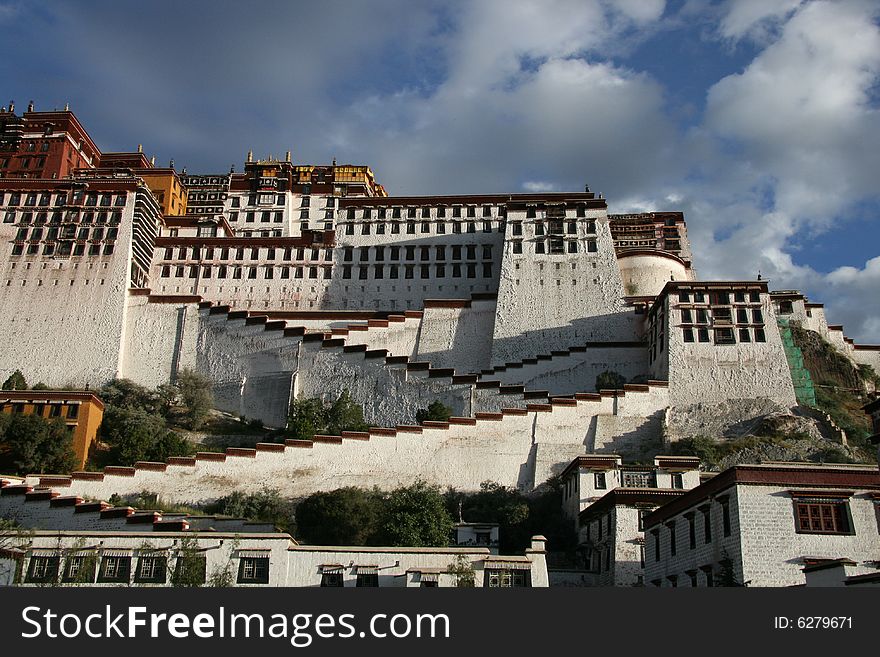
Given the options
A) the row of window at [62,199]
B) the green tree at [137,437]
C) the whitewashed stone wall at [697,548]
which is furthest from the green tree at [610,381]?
the row of window at [62,199]

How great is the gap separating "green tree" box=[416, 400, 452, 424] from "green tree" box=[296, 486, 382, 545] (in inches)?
283

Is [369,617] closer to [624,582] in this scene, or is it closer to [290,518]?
[624,582]

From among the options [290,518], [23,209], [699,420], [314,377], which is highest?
[23,209]

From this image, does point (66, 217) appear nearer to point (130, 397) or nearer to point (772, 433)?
point (130, 397)

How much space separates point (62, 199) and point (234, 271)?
12.0 meters

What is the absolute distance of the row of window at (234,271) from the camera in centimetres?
6469

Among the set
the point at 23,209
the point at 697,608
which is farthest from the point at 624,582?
the point at 23,209

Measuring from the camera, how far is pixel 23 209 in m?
62.8

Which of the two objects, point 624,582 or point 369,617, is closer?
point 369,617

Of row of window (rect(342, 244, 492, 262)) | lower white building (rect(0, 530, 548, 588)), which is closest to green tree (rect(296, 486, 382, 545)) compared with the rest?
lower white building (rect(0, 530, 548, 588))

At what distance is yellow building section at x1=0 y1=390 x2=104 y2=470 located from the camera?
1797 inches

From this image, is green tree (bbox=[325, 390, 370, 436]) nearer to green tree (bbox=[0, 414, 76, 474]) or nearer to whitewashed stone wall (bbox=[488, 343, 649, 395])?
whitewashed stone wall (bbox=[488, 343, 649, 395])

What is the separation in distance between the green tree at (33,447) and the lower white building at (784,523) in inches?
1147

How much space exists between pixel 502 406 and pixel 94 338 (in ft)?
86.5
